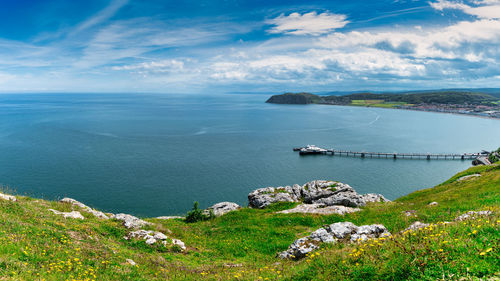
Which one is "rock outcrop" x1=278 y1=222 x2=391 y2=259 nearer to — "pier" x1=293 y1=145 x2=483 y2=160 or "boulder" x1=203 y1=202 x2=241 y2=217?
"boulder" x1=203 y1=202 x2=241 y2=217

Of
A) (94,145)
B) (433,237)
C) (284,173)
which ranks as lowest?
(284,173)

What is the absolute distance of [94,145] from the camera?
319ft

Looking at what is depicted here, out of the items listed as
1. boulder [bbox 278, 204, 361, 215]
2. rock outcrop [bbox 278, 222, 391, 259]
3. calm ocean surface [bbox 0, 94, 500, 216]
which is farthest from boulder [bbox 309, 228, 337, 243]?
calm ocean surface [bbox 0, 94, 500, 216]

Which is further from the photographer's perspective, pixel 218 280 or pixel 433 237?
pixel 218 280

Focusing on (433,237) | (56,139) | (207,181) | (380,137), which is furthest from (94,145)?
(380,137)

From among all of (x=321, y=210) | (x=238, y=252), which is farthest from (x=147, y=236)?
(x=321, y=210)

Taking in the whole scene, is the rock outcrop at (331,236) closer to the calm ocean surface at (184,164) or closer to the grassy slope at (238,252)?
the grassy slope at (238,252)

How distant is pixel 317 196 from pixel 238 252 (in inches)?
717

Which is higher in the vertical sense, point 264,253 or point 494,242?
point 494,242

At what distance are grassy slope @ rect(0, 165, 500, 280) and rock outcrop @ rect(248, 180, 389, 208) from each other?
247 inches

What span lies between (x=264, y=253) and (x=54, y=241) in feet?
38.6

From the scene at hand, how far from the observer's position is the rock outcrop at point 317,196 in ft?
99.7

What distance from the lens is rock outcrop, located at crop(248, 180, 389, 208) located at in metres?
30.4

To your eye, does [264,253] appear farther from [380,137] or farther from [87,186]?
[380,137]
